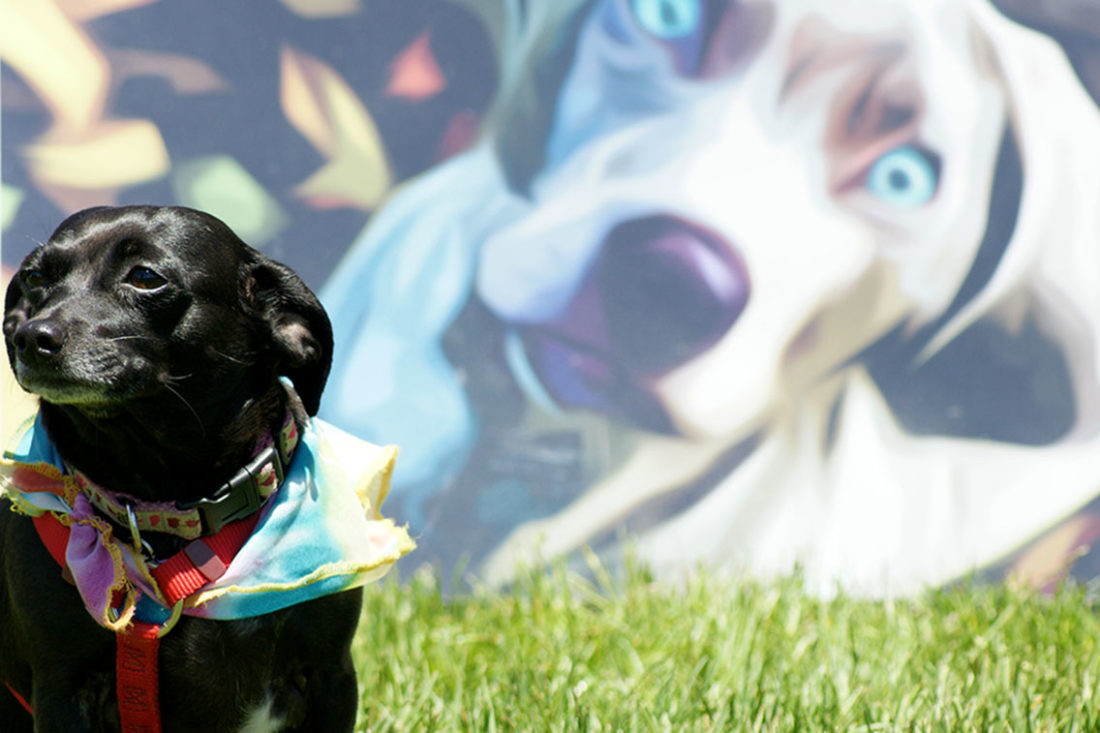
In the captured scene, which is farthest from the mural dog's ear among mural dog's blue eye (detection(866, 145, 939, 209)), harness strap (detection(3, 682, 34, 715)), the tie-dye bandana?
harness strap (detection(3, 682, 34, 715))

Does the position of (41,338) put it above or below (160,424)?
above

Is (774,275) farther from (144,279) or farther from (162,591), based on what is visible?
(162,591)

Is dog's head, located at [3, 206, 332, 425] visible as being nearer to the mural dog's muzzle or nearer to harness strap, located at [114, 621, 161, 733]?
harness strap, located at [114, 621, 161, 733]

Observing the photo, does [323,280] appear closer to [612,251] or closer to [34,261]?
[612,251]

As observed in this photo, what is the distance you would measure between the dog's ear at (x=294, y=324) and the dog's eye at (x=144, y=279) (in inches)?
8.2

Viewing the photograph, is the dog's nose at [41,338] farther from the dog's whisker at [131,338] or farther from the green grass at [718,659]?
the green grass at [718,659]

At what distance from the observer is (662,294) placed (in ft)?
13.4

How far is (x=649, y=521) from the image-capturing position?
13.4 feet

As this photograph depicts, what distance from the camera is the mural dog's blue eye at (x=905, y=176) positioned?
4.13 metres

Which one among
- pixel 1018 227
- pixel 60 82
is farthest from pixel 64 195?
pixel 1018 227

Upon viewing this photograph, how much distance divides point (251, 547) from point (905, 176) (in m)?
3.00

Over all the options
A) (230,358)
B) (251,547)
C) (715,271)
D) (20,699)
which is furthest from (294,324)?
(715,271)

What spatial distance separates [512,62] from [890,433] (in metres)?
1.92

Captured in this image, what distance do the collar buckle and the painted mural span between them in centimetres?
195
